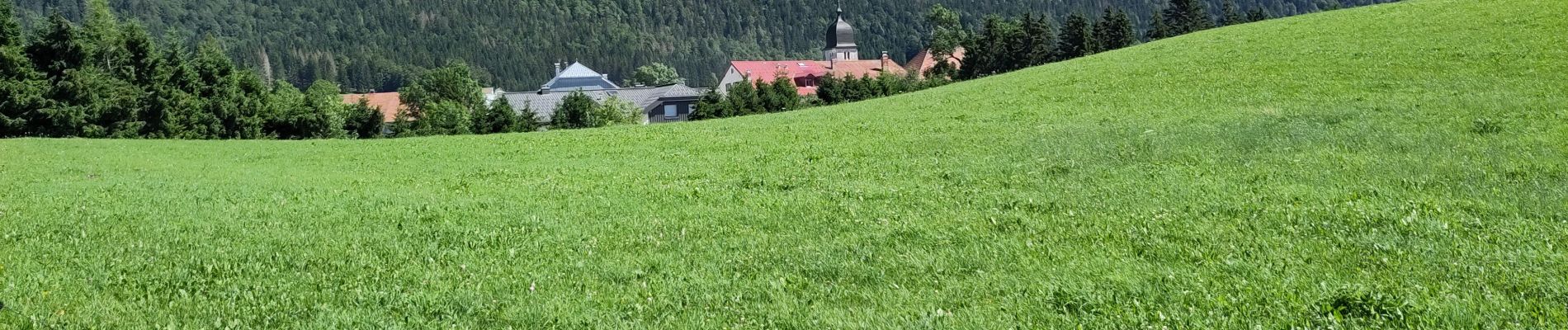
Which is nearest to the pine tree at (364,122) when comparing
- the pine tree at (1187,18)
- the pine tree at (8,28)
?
the pine tree at (8,28)

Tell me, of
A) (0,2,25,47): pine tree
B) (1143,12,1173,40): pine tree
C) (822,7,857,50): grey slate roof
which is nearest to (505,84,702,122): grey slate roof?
(822,7,857,50): grey slate roof

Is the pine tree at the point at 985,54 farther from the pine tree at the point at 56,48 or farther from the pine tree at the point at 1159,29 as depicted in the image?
the pine tree at the point at 56,48

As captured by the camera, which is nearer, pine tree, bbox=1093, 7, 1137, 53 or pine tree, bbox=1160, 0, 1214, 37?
pine tree, bbox=1093, 7, 1137, 53

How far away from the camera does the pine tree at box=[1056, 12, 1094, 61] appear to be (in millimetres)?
66562

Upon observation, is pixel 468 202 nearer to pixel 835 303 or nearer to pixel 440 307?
pixel 440 307

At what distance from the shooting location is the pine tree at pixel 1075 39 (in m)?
66.6

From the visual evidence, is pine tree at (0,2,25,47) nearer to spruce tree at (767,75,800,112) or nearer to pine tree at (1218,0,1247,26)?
spruce tree at (767,75,800,112)

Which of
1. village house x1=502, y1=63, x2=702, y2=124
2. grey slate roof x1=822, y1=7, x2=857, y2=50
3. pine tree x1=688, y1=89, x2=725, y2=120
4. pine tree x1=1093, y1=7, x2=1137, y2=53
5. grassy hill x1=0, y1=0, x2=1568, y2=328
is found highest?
grey slate roof x1=822, y1=7, x2=857, y2=50

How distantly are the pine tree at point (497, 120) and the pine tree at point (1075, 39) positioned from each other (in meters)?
37.7

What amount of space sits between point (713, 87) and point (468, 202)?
41756mm

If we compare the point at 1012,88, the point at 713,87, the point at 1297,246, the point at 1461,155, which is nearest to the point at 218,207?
the point at 1297,246

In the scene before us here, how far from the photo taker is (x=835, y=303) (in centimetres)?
696

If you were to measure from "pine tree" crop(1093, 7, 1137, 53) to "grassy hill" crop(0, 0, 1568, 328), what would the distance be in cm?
4757

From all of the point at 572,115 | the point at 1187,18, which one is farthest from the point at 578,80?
the point at 572,115
